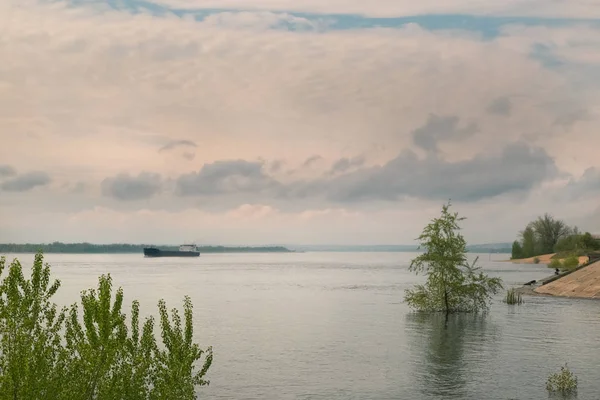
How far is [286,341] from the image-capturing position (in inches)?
2127

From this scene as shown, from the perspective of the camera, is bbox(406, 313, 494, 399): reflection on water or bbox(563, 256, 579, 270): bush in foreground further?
bbox(563, 256, 579, 270): bush in foreground

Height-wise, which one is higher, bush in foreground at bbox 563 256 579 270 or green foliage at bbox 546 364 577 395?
bush in foreground at bbox 563 256 579 270

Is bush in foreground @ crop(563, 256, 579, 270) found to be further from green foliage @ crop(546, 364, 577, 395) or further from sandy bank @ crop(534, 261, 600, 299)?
green foliage @ crop(546, 364, 577, 395)

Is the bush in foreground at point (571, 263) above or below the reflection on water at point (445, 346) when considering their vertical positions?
above

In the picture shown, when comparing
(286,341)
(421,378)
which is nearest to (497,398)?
(421,378)

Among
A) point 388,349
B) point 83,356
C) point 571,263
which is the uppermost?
point 571,263

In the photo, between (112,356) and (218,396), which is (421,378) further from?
(112,356)

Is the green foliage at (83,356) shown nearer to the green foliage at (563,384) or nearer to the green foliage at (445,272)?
the green foliage at (563,384)

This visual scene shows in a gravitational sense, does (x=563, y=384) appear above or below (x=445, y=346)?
below

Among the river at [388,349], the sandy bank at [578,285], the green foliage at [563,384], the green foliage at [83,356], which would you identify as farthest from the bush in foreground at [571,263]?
the green foliage at [83,356]

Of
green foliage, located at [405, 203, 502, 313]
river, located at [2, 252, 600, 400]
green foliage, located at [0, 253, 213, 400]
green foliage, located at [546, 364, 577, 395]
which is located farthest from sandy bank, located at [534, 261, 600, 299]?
green foliage, located at [0, 253, 213, 400]

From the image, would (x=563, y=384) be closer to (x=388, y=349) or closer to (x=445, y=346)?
(x=445, y=346)

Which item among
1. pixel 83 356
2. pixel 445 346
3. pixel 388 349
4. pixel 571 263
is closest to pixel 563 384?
pixel 445 346

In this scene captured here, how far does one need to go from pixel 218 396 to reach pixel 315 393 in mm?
4936
